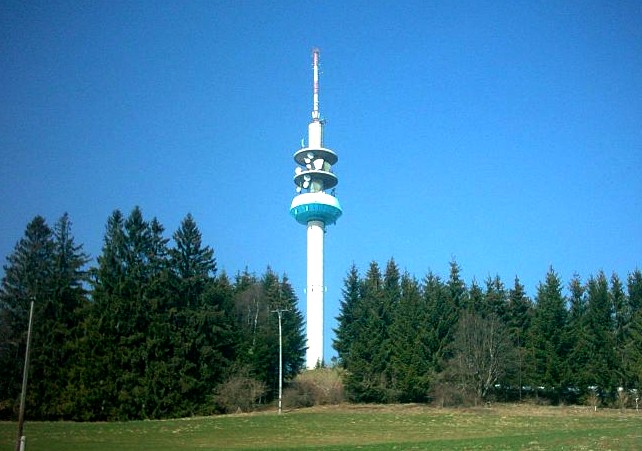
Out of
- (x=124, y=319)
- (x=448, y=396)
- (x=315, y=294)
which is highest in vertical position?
(x=315, y=294)

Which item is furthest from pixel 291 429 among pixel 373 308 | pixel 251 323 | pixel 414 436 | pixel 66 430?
pixel 251 323

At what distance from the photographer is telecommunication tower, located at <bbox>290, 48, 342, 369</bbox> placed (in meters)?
86.2

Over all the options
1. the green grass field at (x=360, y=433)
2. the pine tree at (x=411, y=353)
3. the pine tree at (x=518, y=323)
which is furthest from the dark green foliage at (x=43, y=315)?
the pine tree at (x=518, y=323)

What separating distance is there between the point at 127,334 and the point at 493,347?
106 ft

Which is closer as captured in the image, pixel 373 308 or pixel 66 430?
pixel 66 430

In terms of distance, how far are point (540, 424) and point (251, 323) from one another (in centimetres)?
4243

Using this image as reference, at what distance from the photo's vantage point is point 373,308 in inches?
2623

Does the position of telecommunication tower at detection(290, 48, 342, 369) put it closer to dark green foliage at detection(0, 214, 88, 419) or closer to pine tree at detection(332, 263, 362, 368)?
pine tree at detection(332, 263, 362, 368)

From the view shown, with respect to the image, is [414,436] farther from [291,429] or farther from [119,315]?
[119,315]

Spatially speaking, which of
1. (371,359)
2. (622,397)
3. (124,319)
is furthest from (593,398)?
(124,319)

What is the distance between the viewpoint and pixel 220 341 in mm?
60375

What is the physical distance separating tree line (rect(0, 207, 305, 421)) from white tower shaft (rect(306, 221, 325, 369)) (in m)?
21.3

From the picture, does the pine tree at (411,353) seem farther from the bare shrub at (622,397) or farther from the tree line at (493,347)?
the bare shrub at (622,397)

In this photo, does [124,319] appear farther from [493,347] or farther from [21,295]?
[493,347]
